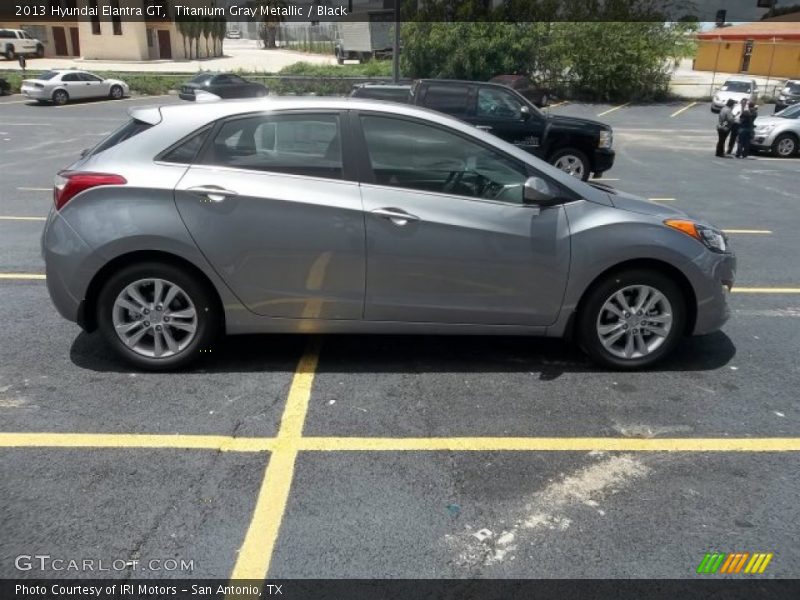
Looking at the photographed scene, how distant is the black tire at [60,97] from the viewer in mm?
28609

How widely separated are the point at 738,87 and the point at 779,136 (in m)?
16.4

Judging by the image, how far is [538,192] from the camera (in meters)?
4.10

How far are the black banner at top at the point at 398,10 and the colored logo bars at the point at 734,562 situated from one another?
19.8 m

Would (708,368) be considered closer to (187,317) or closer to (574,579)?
(574,579)

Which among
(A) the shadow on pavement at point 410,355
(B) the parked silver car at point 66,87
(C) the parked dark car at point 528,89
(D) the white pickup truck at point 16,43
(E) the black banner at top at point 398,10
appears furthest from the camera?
(D) the white pickup truck at point 16,43

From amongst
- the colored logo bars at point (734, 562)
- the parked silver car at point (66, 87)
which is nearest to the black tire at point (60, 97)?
the parked silver car at point (66, 87)

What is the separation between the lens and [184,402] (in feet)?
12.9

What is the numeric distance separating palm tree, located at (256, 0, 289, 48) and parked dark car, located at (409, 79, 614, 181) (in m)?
77.4

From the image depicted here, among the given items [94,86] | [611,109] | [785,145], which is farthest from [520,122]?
[94,86]

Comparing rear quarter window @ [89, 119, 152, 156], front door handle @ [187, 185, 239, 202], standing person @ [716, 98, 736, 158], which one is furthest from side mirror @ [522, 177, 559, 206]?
standing person @ [716, 98, 736, 158]

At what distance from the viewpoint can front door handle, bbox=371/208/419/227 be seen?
4055mm

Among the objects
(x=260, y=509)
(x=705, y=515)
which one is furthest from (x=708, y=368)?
(x=260, y=509)

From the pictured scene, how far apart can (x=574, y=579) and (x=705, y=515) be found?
2.67 ft

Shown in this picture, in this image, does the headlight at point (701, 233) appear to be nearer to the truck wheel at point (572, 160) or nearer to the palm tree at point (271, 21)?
the truck wheel at point (572, 160)
